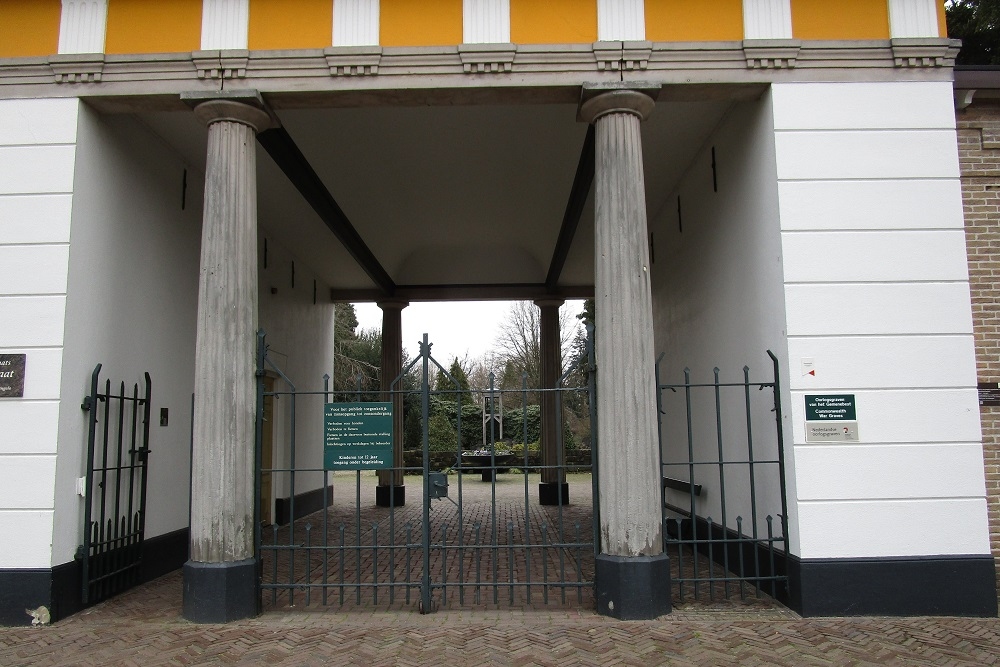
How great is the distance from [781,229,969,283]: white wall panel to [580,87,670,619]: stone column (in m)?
1.21

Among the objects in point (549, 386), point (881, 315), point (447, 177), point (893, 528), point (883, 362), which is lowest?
point (893, 528)

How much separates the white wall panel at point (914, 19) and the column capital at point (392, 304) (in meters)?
10.1

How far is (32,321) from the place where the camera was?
5.79 meters

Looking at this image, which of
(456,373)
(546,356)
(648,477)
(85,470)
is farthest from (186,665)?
(456,373)

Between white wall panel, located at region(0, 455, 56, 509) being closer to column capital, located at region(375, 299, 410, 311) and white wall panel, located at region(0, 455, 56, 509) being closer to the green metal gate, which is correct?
the green metal gate

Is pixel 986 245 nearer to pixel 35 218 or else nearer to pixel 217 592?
pixel 217 592

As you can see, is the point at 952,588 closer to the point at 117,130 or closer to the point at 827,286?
the point at 827,286

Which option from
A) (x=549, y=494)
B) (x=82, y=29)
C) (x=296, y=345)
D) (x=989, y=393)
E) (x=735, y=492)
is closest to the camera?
(x=82, y=29)

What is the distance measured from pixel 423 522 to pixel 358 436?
94cm

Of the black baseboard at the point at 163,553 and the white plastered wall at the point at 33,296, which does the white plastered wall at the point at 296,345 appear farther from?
the white plastered wall at the point at 33,296

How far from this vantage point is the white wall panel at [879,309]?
5715mm

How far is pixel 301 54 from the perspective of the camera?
19.6ft

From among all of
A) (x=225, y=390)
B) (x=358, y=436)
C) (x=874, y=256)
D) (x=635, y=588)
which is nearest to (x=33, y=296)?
(x=225, y=390)

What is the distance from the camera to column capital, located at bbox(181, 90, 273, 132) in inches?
233
